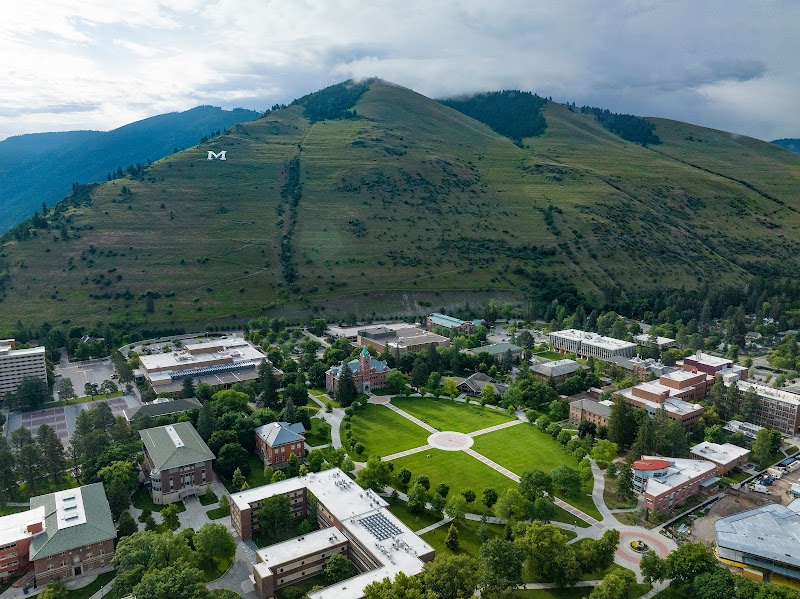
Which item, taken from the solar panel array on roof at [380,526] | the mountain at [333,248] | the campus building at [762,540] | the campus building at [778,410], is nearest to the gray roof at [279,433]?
the solar panel array on roof at [380,526]

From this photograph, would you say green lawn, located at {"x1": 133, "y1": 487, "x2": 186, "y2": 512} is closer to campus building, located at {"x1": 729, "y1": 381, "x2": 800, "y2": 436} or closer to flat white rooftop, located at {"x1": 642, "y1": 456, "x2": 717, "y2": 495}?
flat white rooftop, located at {"x1": 642, "y1": 456, "x2": 717, "y2": 495}

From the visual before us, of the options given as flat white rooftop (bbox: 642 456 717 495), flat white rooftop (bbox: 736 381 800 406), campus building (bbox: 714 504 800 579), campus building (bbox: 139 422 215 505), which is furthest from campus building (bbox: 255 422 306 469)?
flat white rooftop (bbox: 736 381 800 406)

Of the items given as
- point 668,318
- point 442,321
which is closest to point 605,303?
point 668,318

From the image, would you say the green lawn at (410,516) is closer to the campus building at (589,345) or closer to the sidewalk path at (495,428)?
the sidewalk path at (495,428)

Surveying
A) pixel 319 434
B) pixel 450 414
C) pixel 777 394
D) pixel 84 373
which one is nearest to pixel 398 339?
pixel 450 414

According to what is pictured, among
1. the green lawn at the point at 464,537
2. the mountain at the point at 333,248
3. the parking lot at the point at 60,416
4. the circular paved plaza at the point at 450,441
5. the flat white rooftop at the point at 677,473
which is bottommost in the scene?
the parking lot at the point at 60,416

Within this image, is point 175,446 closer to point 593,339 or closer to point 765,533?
point 765,533
